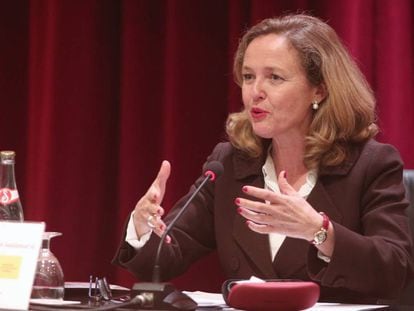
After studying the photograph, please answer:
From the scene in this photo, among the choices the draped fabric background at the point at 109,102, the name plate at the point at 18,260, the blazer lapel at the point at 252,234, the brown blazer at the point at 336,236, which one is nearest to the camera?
the name plate at the point at 18,260

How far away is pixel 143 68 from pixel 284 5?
591 mm

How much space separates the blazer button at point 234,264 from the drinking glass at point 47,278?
2.13 feet

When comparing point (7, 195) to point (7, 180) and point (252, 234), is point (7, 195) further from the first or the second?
point (252, 234)

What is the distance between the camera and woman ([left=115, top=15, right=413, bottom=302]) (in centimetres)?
212

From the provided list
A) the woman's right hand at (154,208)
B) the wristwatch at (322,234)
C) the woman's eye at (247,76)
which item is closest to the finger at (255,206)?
the wristwatch at (322,234)

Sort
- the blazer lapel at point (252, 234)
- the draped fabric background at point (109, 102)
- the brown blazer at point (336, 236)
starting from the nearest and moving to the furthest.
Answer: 1. the brown blazer at point (336, 236)
2. the blazer lapel at point (252, 234)
3. the draped fabric background at point (109, 102)

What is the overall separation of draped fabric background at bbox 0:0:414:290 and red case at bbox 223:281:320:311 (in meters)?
1.50

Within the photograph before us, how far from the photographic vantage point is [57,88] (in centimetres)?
329

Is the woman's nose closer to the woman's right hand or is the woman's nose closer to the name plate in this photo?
the woman's right hand

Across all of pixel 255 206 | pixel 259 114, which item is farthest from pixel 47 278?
pixel 259 114

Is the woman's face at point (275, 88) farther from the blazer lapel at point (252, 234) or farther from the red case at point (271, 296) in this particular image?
the red case at point (271, 296)

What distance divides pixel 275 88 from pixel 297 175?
0.83 ft

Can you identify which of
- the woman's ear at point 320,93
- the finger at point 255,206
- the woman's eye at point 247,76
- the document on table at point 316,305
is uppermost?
the woman's eye at point 247,76

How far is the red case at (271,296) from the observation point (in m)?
1.56
